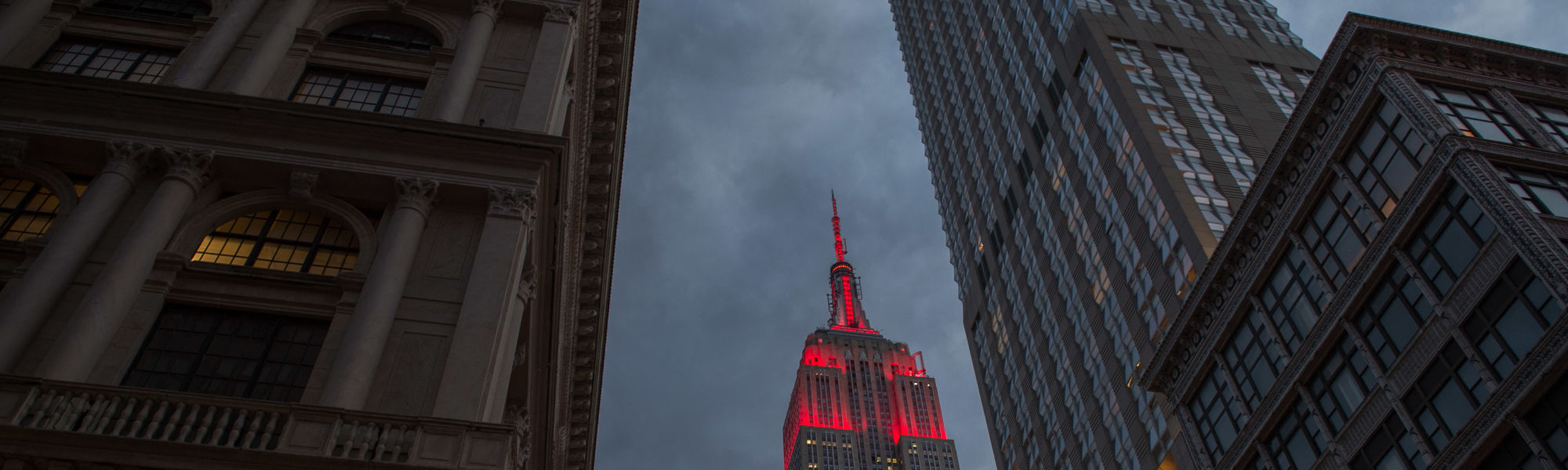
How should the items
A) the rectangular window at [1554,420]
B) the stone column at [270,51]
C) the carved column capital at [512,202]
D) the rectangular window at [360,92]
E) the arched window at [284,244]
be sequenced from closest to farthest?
the arched window at [284,244]
the carved column capital at [512,202]
the stone column at [270,51]
the rectangular window at [360,92]
the rectangular window at [1554,420]

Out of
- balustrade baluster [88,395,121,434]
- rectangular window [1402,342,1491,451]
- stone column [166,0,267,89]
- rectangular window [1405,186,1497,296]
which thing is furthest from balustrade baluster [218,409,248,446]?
rectangular window [1405,186,1497,296]

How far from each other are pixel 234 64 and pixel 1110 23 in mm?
70692

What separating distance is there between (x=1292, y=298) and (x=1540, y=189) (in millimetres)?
9885

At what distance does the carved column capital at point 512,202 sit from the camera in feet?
76.2

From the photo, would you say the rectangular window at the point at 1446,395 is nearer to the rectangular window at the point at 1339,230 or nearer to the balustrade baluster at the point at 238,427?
the rectangular window at the point at 1339,230

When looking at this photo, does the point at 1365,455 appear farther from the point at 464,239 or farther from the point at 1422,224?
the point at 464,239

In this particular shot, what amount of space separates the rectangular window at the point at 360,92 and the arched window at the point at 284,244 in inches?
151

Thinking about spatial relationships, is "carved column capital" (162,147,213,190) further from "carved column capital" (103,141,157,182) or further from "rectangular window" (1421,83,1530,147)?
"rectangular window" (1421,83,1530,147)

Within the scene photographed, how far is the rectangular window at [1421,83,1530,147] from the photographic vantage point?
1452 inches

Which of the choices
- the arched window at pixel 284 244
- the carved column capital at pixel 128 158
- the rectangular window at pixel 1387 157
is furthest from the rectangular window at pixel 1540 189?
the carved column capital at pixel 128 158

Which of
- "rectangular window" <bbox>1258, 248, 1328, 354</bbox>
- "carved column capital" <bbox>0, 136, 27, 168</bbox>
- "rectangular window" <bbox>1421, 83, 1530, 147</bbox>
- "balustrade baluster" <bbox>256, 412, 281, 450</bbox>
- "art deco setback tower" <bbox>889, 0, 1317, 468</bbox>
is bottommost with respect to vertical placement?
"balustrade baluster" <bbox>256, 412, 281, 450</bbox>

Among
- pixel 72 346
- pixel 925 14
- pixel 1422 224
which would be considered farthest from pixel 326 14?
pixel 925 14

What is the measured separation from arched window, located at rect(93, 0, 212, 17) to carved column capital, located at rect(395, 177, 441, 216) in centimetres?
1047

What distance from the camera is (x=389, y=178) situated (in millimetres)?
23516
